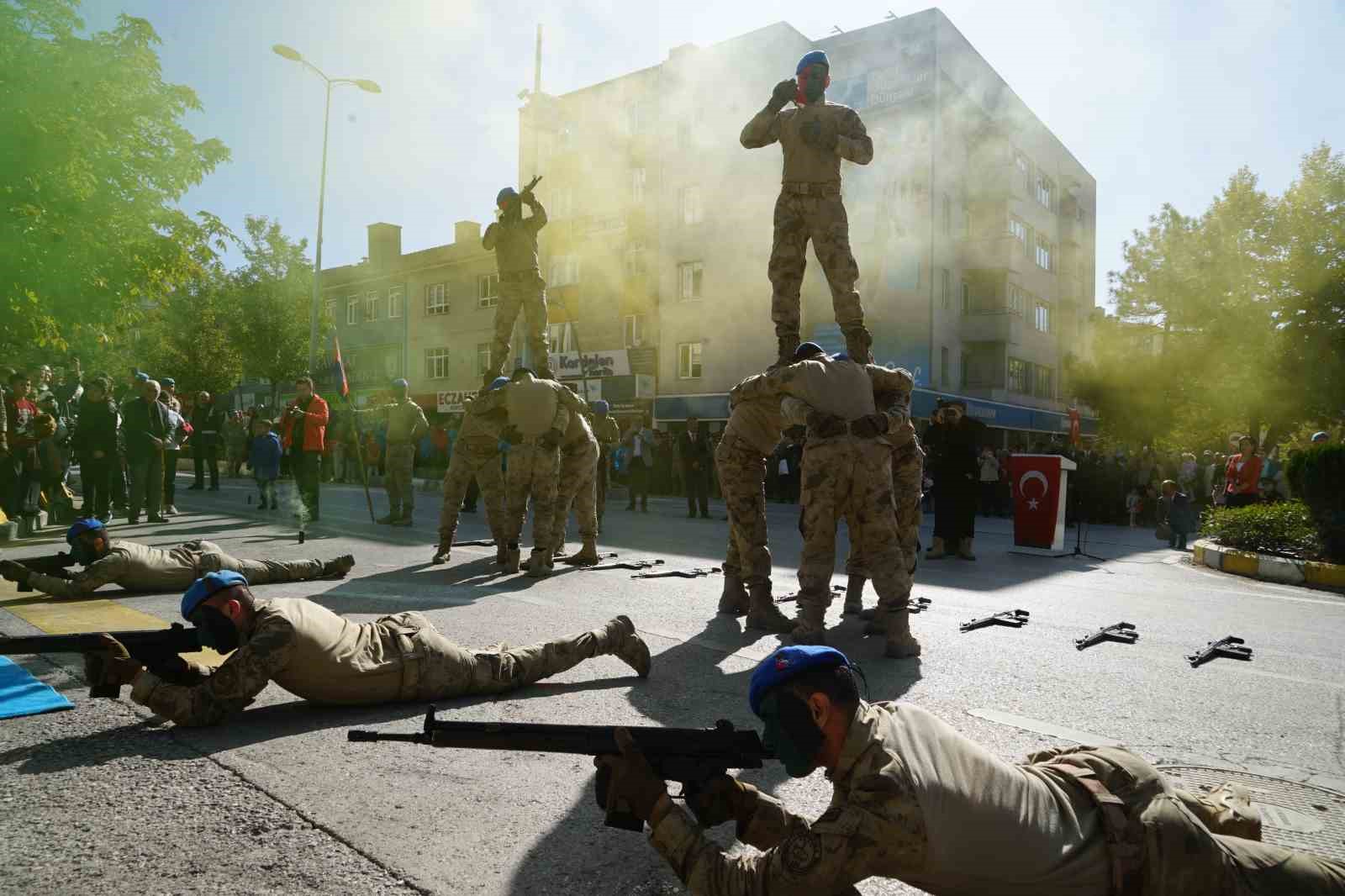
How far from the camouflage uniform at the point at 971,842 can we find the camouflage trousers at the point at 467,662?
6.78 feet

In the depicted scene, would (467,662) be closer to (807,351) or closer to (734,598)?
(734,598)

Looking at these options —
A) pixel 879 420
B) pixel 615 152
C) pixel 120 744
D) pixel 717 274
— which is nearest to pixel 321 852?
pixel 120 744

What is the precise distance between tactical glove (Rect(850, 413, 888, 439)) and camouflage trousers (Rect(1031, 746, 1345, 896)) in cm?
326

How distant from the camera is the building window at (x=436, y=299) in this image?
39375 millimetres

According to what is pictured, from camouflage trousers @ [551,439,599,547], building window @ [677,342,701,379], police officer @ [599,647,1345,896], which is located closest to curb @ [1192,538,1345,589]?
camouflage trousers @ [551,439,599,547]

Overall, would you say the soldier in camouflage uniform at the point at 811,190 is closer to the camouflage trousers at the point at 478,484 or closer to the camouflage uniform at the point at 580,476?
the camouflage uniform at the point at 580,476

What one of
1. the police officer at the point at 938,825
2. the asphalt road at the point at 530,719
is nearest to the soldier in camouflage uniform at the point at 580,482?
the asphalt road at the point at 530,719

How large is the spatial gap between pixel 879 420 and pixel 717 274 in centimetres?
2688

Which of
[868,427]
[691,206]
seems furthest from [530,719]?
[691,206]

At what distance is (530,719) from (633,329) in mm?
31013

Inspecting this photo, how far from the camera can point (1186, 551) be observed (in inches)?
502

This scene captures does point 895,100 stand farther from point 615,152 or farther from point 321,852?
point 321,852

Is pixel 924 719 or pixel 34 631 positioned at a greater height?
pixel 924 719

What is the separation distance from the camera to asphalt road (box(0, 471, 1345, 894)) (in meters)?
2.44
